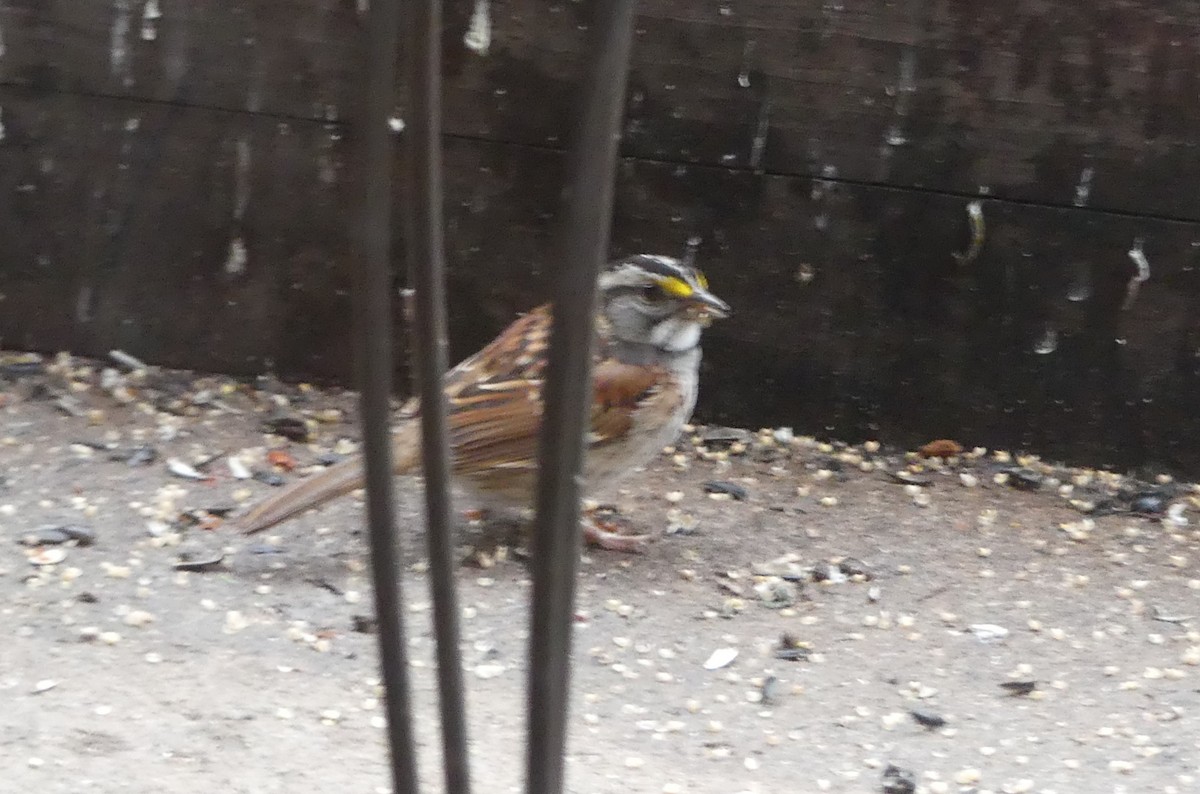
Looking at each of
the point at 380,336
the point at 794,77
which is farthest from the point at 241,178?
the point at 380,336

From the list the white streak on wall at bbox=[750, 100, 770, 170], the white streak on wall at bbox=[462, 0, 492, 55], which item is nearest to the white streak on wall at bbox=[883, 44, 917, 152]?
the white streak on wall at bbox=[750, 100, 770, 170]

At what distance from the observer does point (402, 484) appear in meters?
3.89

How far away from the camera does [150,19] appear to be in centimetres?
427

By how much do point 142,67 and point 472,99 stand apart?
1041mm

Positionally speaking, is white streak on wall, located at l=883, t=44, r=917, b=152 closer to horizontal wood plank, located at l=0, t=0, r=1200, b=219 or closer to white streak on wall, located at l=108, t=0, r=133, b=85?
horizontal wood plank, located at l=0, t=0, r=1200, b=219

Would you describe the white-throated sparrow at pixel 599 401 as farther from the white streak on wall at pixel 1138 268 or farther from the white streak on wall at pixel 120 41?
the white streak on wall at pixel 120 41

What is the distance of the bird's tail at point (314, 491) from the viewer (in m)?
3.44

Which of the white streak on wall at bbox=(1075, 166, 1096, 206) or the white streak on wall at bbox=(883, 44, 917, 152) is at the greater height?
the white streak on wall at bbox=(883, 44, 917, 152)

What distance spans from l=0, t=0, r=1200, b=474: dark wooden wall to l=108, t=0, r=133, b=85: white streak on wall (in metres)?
0.01

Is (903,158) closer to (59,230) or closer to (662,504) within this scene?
(662,504)

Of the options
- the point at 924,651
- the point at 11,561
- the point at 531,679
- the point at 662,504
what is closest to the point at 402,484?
the point at 662,504

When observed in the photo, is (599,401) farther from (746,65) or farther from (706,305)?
(746,65)

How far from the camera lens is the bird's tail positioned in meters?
3.44

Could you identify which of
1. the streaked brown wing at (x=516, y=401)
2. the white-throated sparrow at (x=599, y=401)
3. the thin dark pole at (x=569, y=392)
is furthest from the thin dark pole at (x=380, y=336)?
the streaked brown wing at (x=516, y=401)
